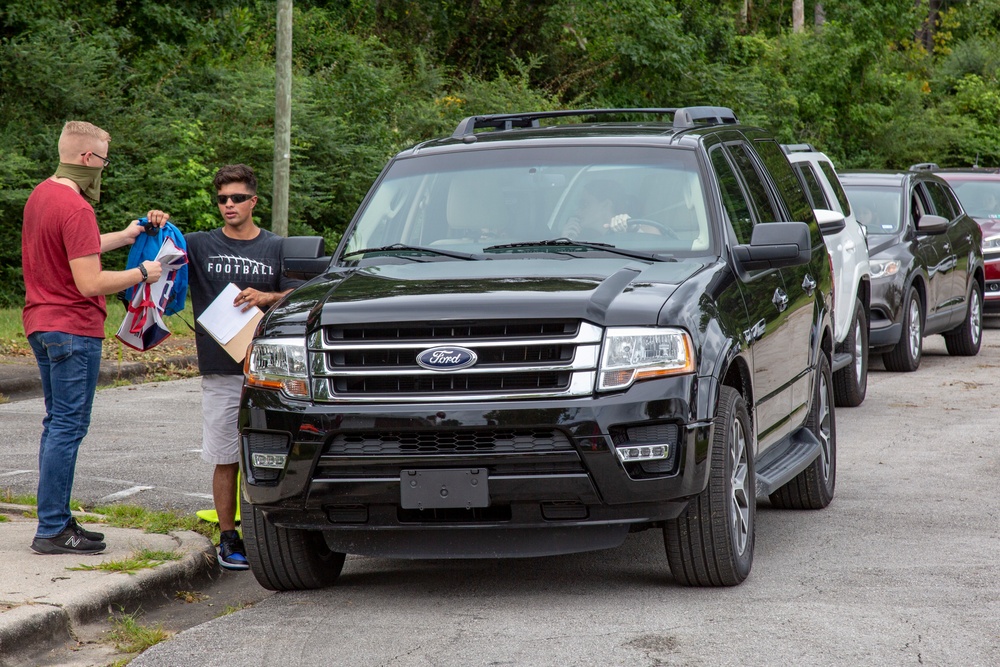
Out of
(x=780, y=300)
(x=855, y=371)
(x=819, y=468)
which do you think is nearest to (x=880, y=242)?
(x=855, y=371)

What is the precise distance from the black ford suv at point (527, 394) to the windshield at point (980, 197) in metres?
13.6

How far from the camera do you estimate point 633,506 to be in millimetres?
5188

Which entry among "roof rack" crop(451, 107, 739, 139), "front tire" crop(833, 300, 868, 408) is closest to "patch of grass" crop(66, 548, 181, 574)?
"roof rack" crop(451, 107, 739, 139)

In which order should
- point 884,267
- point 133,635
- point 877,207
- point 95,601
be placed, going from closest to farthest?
point 133,635 < point 95,601 < point 884,267 < point 877,207

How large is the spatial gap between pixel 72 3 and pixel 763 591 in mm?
20156

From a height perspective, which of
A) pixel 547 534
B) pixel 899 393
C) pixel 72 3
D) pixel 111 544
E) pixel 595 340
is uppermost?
pixel 72 3

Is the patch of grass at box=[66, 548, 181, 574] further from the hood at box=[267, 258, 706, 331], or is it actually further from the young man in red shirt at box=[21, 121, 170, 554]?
the hood at box=[267, 258, 706, 331]

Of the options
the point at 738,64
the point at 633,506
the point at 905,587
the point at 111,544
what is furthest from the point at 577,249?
the point at 738,64

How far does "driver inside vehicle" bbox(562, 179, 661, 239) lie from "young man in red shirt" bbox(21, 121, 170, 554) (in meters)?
1.87

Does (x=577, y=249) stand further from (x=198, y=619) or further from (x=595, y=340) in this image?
(x=198, y=619)

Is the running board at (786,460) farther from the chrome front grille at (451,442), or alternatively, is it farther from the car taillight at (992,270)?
the car taillight at (992,270)

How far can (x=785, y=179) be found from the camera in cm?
814

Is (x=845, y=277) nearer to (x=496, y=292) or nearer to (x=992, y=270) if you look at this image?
(x=496, y=292)

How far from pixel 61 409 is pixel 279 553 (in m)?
1.23
